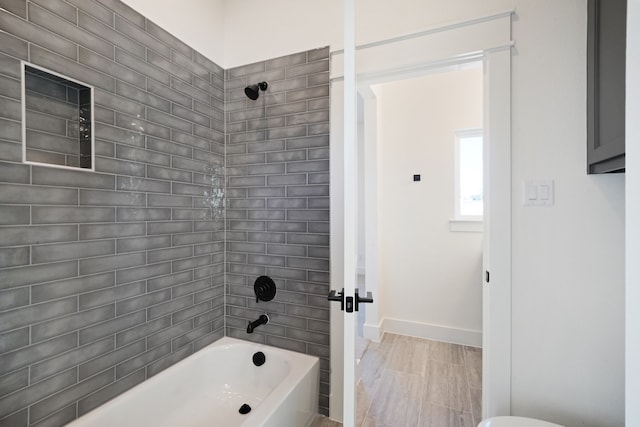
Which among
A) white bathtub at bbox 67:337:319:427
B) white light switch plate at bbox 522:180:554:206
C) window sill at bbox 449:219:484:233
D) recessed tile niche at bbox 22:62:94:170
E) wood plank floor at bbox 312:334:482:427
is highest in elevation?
recessed tile niche at bbox 22:62:94:170

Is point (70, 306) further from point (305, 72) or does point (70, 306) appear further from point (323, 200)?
point (305, 72)

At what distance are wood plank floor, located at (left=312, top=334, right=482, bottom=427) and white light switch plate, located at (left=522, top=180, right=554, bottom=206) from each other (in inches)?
55.9

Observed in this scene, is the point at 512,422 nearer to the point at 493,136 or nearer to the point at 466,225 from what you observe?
the point at 493,136

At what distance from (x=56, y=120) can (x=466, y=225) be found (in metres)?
3.10

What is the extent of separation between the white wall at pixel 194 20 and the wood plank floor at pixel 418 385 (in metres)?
2.60

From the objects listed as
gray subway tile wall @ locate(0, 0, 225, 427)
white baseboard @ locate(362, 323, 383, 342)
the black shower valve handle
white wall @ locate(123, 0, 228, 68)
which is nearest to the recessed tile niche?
gray subway tile wall @ locate(0, 0, 225, 427)

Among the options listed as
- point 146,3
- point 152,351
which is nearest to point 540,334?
point 152,351

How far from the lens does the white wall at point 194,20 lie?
1.61 m

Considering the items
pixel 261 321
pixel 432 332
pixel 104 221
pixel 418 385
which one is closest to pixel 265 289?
pixel 261 321

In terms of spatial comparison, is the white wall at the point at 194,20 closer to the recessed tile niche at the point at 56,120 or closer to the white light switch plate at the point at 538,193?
the recessed tile niche at the point at 56,120

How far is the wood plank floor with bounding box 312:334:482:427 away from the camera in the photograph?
1.80 meters

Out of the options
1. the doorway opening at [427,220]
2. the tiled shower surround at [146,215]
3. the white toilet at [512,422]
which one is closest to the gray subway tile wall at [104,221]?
the tiled shower surround at [146,215]

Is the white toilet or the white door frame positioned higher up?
the white door frame

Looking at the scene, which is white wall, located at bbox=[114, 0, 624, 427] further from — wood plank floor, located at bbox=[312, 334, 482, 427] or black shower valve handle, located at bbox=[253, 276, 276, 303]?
black shower valve handle, located at bbox=[253, 276, 276, 303]
